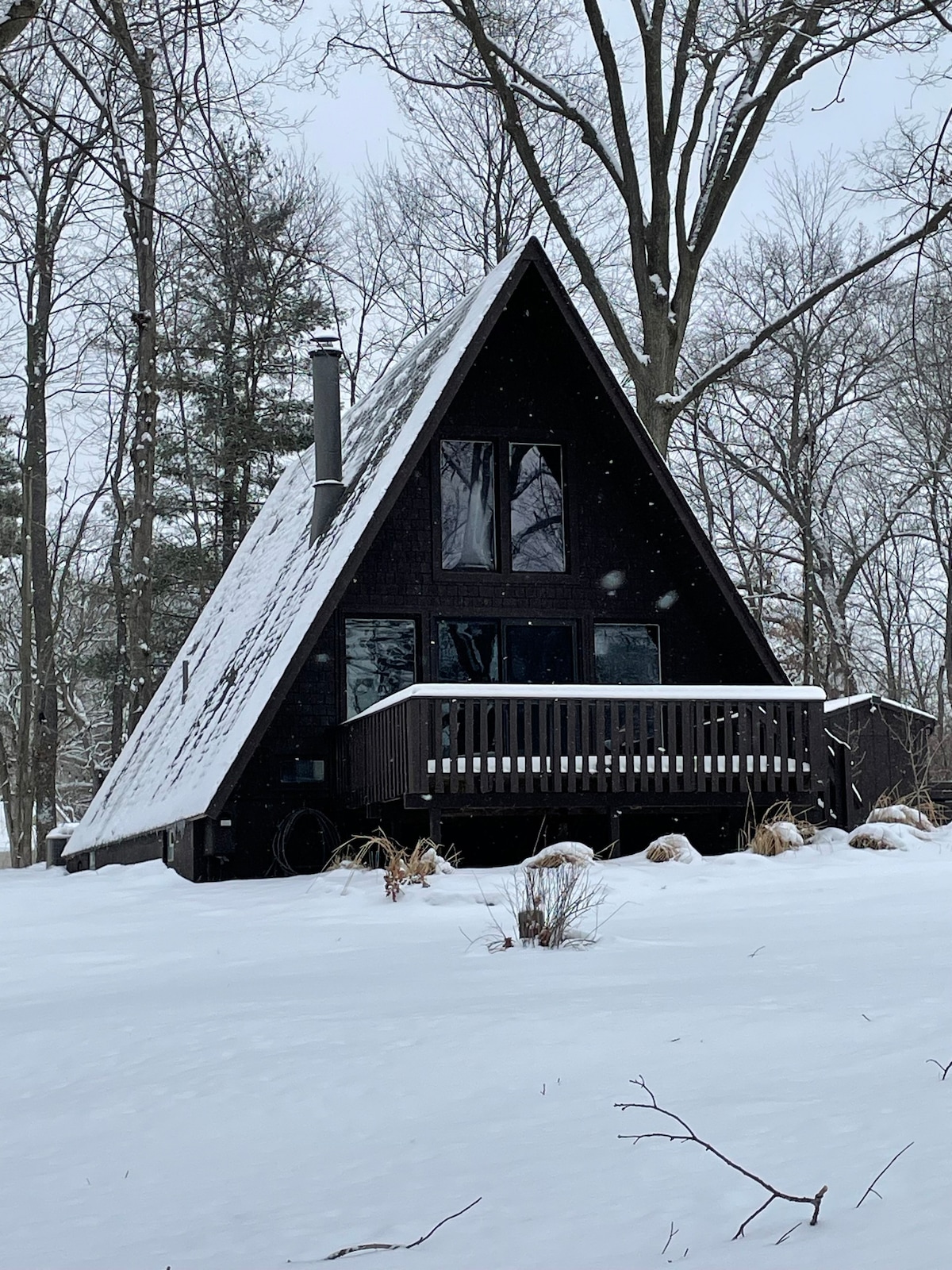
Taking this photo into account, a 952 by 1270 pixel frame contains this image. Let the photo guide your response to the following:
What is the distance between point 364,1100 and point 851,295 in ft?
77.0

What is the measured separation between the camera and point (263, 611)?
1556 centimetres

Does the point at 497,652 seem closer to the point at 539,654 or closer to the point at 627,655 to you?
the point at 539,654

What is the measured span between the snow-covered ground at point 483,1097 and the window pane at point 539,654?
7.58 meters

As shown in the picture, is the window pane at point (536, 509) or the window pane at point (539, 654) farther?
the window pane at point (536, 509)

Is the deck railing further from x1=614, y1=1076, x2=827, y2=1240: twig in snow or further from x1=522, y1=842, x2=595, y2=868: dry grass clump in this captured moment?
x1=614, y1=1076, x2=827, y2=1240: twig in snow

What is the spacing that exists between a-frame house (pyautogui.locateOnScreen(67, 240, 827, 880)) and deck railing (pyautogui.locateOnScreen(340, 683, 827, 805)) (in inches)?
1.0

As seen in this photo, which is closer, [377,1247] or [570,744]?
[377,1247]

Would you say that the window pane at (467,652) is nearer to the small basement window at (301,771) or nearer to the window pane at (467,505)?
the window pane at (467,505)

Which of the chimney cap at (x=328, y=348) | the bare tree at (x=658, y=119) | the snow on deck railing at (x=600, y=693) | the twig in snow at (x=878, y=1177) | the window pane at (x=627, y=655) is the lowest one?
the twig in snow at (x=878, y=1177)

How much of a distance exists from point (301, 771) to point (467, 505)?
330 cm

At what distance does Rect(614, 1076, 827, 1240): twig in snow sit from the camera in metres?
2.51

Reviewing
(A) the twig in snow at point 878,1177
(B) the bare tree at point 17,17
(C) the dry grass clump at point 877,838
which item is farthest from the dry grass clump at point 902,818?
(A) the twig in snow at point 878,1177

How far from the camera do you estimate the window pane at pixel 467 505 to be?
48.3ft

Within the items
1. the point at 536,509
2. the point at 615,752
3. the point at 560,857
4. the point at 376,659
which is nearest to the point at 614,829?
the point at 615,752
